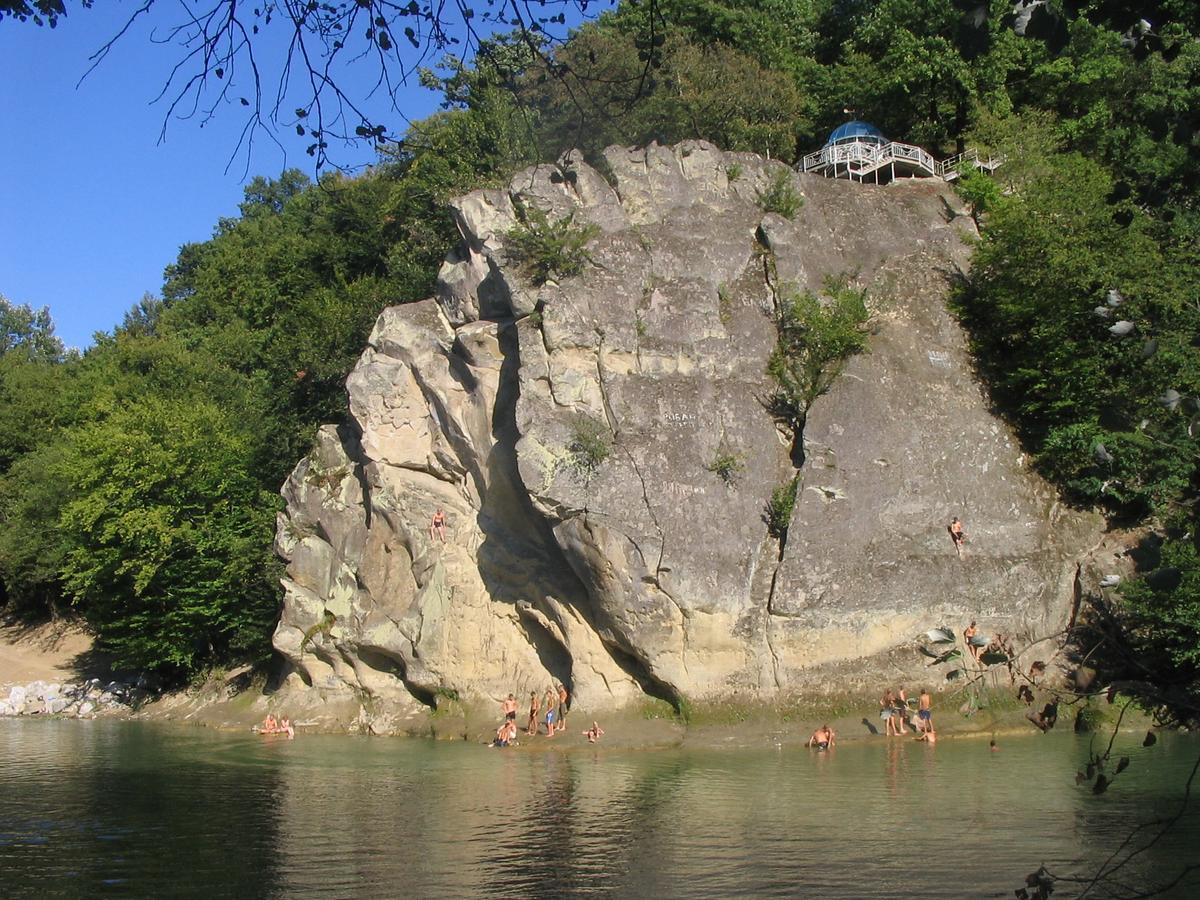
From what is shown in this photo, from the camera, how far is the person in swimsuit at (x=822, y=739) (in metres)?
23.1

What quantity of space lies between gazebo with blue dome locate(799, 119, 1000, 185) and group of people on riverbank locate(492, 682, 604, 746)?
18021 mm

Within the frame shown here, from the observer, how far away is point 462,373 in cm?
3030

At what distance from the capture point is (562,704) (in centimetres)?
2727

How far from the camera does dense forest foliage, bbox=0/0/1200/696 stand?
26.9 meters

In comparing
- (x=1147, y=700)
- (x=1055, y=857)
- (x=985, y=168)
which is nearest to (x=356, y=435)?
(x=985, y=168)

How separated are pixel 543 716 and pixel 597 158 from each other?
15760 mm

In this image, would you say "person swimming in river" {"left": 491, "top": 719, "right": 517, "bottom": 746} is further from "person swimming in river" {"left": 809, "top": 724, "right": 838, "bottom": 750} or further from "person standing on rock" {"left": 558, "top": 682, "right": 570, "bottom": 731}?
"person swimming in river" {"left": 809, "top": 724, "right": 838, "bottom": 750}

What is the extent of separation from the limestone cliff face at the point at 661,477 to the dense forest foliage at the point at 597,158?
6.42ft

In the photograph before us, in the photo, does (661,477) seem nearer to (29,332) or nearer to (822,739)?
(822,739)

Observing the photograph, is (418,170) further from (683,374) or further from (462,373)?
(683,374)

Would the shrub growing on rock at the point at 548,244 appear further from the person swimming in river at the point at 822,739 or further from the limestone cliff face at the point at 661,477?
the person swimming in river at the point at 822,739

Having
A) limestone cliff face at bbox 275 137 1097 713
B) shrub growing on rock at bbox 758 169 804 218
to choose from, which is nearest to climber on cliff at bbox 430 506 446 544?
limestone cliff face at bbox 275 137 1097 713

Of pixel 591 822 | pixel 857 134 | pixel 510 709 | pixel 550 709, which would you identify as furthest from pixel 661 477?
pixel 857 134

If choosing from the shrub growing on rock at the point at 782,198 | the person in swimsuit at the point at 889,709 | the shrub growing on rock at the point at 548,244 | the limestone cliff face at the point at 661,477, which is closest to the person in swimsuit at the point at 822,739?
the person in swimsuit at the point at 889,709
